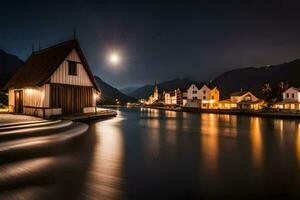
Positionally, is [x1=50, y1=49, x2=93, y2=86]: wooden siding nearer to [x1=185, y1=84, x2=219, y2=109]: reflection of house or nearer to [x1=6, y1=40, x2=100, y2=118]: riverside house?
[x1=6, y1=40, x2=100, y2=118]: riverside house

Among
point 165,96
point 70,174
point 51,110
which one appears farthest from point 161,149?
point 165,96

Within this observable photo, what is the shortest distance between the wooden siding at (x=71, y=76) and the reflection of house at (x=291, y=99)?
51037 millimetres

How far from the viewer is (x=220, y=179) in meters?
7.96

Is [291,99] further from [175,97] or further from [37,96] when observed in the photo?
[37,96]

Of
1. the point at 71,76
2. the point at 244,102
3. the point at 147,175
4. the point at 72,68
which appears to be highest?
the point at 72,68

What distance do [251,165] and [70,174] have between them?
8.58 m

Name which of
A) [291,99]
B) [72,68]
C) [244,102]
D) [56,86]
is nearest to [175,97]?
[244,102]

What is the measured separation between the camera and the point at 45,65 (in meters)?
24.0

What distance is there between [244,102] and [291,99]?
13.1 meters

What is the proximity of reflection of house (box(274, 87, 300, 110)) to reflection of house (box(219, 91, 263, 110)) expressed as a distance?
28.7ft

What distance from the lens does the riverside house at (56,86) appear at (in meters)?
21.5

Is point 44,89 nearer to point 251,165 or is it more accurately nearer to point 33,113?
point 33,113

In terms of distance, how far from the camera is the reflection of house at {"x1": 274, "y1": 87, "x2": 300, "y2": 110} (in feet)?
167

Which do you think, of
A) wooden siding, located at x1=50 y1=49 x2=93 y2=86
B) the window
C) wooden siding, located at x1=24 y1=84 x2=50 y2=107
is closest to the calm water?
wooden siding, located at x1=24 y1=84 x2=50 y2=107
